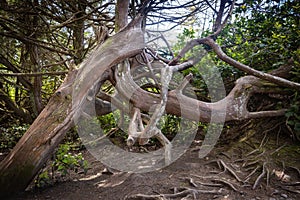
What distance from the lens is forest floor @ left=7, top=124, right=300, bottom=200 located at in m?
2.62

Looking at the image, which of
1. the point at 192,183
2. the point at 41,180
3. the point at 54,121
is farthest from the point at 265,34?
the point at 41,180

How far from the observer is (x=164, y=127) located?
Result: 538 centimetres

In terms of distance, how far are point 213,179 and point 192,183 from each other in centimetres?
33

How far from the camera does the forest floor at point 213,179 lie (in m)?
2.62

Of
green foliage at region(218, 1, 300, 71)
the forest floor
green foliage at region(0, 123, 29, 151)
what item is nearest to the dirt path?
the forest floor

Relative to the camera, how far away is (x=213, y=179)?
2.99 metres

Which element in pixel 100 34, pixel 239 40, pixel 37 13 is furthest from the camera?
pixel 239 40

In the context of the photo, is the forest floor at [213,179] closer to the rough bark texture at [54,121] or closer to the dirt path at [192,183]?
the dirt path at [192,183]

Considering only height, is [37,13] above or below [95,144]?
above

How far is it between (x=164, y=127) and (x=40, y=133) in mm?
3247

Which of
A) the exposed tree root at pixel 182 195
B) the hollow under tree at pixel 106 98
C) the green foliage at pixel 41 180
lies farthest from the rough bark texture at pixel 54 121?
the exposed tree root at pixel 182 195

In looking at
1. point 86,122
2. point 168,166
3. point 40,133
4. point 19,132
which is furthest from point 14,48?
point 168,166

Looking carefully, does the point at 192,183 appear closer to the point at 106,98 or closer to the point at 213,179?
the point at 213,179

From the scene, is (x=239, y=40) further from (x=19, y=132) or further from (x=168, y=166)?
(x=19, y=132)
